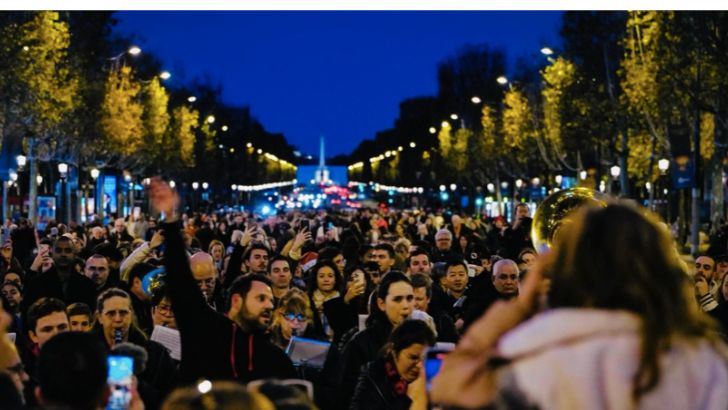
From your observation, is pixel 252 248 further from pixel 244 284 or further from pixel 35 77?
pixel 35 77

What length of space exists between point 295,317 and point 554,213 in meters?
1.88

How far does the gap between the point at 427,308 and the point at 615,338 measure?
684 centimetres

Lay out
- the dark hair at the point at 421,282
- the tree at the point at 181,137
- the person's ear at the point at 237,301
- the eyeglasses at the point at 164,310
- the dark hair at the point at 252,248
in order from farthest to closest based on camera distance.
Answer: the tree at the point at 181,137 < the dark hair at the point at 252,248 < the dark hair at the point at 421,282 < the eyeglasses at the point at 164,310 < the person's ear at the point at 237,301

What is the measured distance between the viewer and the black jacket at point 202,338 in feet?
20.8

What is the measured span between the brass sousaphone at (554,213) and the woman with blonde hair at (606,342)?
5.23 meters

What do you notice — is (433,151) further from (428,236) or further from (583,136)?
(428,236)

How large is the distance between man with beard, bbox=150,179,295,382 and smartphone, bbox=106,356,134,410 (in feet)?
2.93

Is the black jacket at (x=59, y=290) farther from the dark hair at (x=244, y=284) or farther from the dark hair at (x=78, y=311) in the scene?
the dark hair at (x=244, y=284)

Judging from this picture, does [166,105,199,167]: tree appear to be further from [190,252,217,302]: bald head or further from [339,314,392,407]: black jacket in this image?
[339,314,392,407]: black jacket

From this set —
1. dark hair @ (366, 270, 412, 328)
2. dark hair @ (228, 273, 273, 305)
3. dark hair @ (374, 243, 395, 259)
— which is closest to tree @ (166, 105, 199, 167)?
dark hair @ (374, 243, 395, 259)

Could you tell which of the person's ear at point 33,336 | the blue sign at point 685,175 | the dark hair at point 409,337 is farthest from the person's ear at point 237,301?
the blue sign at point 685,175

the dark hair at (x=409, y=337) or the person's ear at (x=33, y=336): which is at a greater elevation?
the dark hair at (x=409, y=337)

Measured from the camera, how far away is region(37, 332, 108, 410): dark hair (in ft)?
14.7

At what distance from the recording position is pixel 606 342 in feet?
12.2
